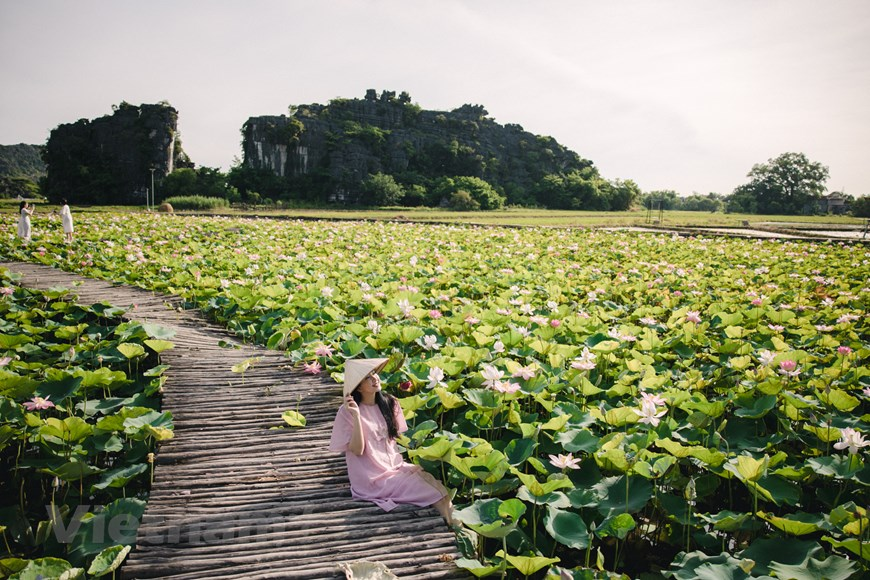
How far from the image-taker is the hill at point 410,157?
54.8 meters

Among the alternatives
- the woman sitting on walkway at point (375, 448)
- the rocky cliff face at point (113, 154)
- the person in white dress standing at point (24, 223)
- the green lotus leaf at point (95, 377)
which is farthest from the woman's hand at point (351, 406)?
the rocky cliff face at point (113, 154)

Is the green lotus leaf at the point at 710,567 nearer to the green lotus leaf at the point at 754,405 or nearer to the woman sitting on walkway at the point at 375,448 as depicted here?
the woman sitting on walkway at the point at 375,448

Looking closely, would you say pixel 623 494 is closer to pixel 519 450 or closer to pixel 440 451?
pixel 519 450

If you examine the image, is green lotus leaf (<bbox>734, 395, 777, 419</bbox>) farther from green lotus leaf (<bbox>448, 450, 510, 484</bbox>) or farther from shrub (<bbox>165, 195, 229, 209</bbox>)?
shrub (<bbox>165, 195, 229, 209</bbox>)

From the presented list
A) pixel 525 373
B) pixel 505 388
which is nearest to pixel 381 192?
pixel 525 373

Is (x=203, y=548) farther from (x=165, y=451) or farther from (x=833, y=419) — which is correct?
(x=833, y=419)

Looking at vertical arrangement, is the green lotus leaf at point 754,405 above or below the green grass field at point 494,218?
below

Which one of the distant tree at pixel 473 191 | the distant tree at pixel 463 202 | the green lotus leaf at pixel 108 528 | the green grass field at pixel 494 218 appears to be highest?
the distant tree at pixel 473 191

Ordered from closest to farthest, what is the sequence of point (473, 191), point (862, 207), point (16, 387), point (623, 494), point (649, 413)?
point (623, 494)
point (649, 413)
point (16, 387)
point (862, 207)
point (473, 191)

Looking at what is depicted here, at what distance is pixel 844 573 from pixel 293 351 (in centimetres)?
319

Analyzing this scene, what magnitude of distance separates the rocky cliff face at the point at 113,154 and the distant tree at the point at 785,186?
6222 cm

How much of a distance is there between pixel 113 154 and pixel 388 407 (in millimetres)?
59291

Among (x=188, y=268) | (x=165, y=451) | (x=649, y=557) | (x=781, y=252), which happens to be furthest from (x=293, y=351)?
(x=781, y=252)

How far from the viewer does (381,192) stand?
49.7m
